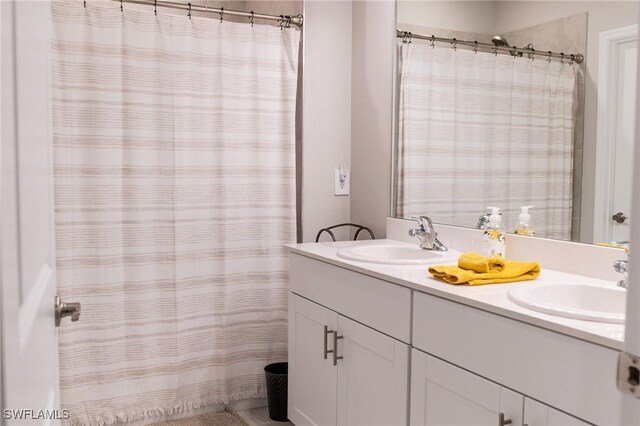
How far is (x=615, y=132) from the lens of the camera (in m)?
1.80

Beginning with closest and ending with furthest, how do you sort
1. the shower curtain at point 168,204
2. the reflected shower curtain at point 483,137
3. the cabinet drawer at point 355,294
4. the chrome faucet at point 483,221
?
the cabinet drawer at point 355,294
the reflected shower curtain at point 483,137
the chrome faucet at point 483,221
the shower curtain at point 168,204

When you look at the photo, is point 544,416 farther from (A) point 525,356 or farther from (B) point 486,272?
(B) point 486,272

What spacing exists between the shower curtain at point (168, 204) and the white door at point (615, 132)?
1445 mm

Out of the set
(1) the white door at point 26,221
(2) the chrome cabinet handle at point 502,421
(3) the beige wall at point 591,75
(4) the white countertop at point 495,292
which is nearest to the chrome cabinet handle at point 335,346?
(4) the white countertop at point 495,292

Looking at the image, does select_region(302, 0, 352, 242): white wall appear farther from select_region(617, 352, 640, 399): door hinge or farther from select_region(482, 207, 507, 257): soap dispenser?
select_region(617, 352, 640, 399): door hinge

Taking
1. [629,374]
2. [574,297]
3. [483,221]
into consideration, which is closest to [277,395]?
[483,221]

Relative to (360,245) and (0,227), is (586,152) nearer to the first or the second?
(360,245)

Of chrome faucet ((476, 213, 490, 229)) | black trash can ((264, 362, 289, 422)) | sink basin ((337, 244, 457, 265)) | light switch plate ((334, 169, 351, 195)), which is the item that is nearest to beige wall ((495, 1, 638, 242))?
chrome faucet ((476, 213, 490, 229))

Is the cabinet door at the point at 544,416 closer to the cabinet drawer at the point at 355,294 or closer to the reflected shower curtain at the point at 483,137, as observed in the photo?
the cabinet drawer at the point at 355,294

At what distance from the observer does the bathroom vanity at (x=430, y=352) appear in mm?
1319

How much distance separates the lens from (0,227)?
1.99 feet

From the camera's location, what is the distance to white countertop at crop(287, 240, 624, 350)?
4.21 feet

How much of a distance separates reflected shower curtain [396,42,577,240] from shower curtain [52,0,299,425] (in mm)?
600

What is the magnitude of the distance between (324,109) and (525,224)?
125 cm
